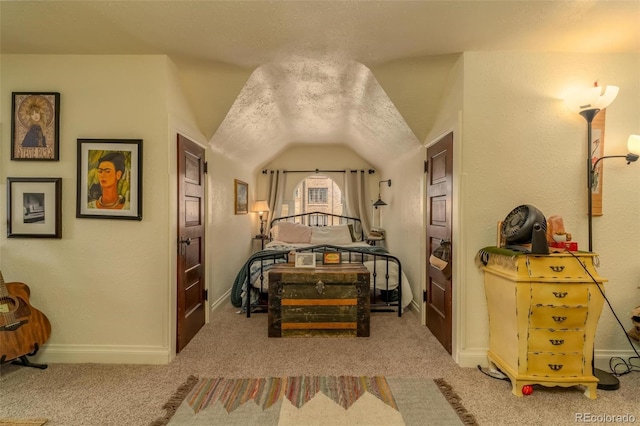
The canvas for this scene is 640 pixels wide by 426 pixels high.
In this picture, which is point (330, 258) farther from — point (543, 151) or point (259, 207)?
point (259, 207)

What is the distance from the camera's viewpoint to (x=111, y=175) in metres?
2.36

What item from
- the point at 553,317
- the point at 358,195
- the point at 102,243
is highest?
the point at 358,195

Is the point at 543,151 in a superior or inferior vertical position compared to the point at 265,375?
→ superior

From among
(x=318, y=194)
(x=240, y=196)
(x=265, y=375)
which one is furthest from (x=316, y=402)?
(x=318, y=194)

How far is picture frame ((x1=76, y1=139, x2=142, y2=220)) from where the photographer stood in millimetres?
2355

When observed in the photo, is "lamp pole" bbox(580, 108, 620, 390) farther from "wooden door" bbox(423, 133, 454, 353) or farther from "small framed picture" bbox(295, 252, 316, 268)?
"small framed picture" bbox(295, 252, 316, 268)

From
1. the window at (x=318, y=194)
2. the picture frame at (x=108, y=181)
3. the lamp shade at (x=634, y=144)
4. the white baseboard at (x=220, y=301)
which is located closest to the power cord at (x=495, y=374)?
the lamp shade at (x=634, y=144)

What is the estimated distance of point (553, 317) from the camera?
191 cm

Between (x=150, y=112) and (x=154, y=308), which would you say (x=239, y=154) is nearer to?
(x=150, y=112)

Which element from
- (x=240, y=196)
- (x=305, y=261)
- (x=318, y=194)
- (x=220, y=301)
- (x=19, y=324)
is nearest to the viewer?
(x=19, y=324)

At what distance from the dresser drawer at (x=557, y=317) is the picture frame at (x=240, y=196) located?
144 inches

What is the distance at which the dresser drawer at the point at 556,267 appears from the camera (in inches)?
75.4

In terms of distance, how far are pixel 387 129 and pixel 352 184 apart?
7.83 feet

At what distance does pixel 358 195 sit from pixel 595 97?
398 centimetres
